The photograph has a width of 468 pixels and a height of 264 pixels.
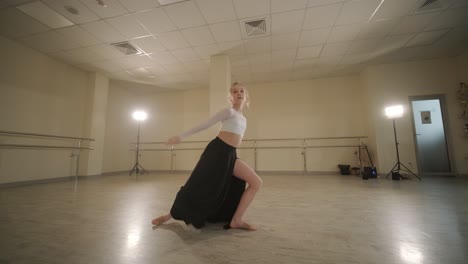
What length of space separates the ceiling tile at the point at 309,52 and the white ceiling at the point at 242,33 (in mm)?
24

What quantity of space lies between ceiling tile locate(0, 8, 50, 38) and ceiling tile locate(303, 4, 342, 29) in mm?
4853

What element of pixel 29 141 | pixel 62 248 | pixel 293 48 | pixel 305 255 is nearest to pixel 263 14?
pixel 293 48

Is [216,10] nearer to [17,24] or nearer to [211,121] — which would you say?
[211,121]

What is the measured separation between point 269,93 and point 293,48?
2.05m

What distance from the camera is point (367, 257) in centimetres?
102

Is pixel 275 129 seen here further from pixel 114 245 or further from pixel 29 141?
pixel 29 141

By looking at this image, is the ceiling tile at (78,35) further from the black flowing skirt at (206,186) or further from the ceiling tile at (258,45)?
the black flowing skirt at (206,186)

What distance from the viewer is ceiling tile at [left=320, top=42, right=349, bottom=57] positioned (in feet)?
13.4

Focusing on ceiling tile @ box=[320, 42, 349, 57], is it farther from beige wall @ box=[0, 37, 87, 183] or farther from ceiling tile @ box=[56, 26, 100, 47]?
beige wall @ box=[0, 37, 87, 183]

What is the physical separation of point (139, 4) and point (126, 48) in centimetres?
154

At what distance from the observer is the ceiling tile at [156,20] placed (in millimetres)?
3086

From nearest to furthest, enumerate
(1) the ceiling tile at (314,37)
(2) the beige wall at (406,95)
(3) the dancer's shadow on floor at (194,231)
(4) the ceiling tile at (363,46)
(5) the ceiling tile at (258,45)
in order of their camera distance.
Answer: (3) the dancer's shadow on floor at (194,231) < (1) the ceiling tile at (314,37) < (5) the ceiling tile at (258,45) < (4) the ceiling tile at (363,46) < (2) the beige wall at (406,95)

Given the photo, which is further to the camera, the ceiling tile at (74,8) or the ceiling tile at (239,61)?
the ceiling tile at (239,61)

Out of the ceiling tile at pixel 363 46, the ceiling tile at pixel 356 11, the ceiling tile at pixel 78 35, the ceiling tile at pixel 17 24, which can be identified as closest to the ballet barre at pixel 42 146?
the ceiling tile at pixel 17 24
